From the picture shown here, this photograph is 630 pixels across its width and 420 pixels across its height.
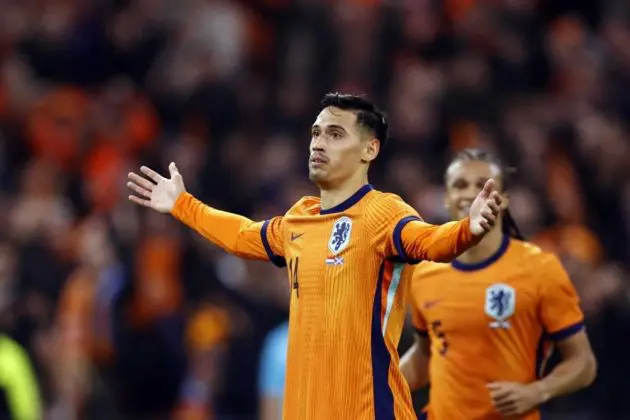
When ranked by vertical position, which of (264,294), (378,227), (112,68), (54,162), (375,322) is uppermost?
(112,68)

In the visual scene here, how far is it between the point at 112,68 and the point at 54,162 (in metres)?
1.89

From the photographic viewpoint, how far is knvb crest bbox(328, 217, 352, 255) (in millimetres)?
6504

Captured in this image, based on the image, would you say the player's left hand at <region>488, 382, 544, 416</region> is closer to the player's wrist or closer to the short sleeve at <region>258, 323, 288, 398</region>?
the player's wrist

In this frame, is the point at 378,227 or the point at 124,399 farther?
the point at 124,399

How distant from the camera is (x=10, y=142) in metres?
14.4

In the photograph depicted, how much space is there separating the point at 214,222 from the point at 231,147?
6.92 meters

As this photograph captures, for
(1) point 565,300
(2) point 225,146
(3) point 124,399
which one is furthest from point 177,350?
(1) point 565,300

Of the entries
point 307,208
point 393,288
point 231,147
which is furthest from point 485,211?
point 231,147

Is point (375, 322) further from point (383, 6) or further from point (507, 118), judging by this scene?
point (383, 6)

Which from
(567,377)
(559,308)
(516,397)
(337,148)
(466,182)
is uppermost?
(466,182)

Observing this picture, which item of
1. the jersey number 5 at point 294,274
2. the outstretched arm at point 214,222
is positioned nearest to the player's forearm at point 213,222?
the outstretched arm at point 214,222

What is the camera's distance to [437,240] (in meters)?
6.04

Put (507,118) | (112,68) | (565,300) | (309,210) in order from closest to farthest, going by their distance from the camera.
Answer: (309,210)
(565,300)
(507,118)
(112,68)

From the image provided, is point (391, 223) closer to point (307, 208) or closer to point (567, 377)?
point (307, 208)
